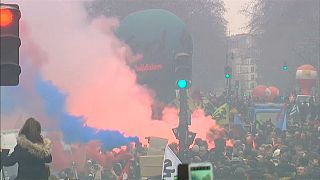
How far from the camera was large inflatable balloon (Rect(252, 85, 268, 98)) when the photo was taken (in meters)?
14.4

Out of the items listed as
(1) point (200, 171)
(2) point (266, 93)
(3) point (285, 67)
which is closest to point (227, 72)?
(2) point (266, 93)

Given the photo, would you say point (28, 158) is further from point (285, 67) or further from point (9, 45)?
point (285, 67)

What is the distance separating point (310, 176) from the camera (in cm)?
1410

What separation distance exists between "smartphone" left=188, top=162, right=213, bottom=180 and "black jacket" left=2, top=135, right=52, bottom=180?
2.97m

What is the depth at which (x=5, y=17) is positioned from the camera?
6371 millimetres

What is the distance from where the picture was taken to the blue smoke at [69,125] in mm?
13578

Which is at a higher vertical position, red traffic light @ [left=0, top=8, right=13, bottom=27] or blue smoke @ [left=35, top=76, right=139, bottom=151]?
red traffic light @ [left=0, top=8, right=13, bottom=27]

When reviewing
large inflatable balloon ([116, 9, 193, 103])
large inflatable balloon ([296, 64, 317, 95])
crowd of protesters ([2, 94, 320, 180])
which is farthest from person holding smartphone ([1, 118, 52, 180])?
large inflatable balloon ([296, 64, 317, 95])

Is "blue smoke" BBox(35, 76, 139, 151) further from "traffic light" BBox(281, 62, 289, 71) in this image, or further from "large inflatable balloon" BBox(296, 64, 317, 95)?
"large inflatable balloon" BBox(296, 64, 317, 95)

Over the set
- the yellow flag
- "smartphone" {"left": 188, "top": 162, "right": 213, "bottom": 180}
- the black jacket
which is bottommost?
the black jacket

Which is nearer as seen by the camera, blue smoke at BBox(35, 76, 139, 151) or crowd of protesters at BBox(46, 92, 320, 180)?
blue smoke at BBox(35, 76, 139, 151)

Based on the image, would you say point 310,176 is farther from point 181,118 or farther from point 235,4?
point 235,4

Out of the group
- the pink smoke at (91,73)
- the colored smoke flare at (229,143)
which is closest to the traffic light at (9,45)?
the pink smoke at (91,73)

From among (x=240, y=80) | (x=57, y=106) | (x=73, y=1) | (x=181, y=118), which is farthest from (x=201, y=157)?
(x=73, y=1)
